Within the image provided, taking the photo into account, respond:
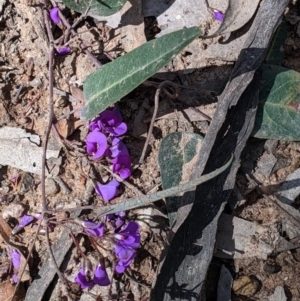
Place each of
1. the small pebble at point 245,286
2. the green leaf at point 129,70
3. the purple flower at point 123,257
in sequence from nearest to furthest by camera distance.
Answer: the green leaf at point 129,70 < the purple flower at point 123,257 < the small pebble at point 245,286

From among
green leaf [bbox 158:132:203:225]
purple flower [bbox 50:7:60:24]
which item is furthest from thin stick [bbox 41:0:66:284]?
green leaf [bbox 158:132:203:225]

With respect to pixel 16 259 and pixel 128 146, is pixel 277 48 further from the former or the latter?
pixel 16 259

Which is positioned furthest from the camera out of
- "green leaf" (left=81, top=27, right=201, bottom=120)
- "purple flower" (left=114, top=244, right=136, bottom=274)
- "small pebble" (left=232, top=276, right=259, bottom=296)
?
"small pebble" (left=232, top=276, right=259, bottom=296)

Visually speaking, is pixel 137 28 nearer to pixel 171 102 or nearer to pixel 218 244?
pixel 171 102

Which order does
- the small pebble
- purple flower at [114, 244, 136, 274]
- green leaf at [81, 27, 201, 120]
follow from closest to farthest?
green leaf at [81, 27, 201, 120]
purple flower at [114, 244, 136, 274]
the small pebble

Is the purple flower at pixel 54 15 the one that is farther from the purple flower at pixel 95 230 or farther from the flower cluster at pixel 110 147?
the purple flower at pixel 95 230

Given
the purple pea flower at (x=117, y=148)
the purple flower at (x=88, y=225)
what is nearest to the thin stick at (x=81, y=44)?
the purple pea flower at (x=117, y=148)

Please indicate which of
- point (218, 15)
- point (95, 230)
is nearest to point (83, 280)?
point (95, 230)

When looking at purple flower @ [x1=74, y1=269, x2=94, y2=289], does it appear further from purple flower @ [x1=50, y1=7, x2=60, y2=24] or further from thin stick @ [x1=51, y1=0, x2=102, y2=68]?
purple flower @ [x1=50, y1=7, x2=60, y2=24]
